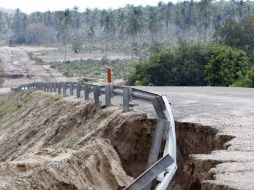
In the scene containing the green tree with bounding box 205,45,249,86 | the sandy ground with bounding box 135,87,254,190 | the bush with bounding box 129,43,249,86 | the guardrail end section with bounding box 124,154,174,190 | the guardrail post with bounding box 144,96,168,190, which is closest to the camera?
the guardrail end section with bounding box 124,154,174,190

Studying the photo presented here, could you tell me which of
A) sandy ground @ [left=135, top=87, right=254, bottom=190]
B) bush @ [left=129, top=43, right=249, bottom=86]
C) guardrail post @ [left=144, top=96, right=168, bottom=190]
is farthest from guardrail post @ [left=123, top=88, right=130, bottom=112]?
bush @ [left=129, top=43, right=249, bottom=86]

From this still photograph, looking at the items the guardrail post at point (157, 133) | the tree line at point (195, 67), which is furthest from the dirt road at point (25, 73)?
the guardrail post at point (157, 133)

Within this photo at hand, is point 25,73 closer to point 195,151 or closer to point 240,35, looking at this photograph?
point 240,35

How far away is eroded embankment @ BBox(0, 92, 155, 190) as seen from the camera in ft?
28.0

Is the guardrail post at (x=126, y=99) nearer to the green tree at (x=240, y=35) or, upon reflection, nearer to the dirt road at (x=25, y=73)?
the green tree at (x=240, y=35)

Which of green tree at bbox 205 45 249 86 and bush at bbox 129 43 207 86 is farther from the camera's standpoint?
bush at bbox 129 43 207 86

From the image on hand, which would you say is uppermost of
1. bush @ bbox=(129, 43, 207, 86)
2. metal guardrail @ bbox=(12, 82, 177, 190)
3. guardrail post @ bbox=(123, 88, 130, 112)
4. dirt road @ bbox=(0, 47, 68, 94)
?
metal guardrail @ bbox=(12, 82, 177, 190)

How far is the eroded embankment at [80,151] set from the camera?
28.0 ft

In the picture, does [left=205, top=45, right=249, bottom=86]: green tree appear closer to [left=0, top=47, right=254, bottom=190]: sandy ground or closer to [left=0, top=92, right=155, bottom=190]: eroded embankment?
[left=0, top=92, right=155, bottom=190]: eroded embankment

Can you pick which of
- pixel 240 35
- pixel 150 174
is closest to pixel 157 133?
pixel 150 174

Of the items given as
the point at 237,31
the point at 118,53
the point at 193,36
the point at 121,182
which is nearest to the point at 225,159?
the point at 121,182

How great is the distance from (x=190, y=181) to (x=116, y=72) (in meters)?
97.3

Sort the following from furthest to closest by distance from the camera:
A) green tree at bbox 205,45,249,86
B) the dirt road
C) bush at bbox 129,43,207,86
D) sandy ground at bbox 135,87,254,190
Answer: the dirt road, bush at bbox 129,43,207,86, green tree at bbox 205,45,249,86, sandy ground at bbox 135,87,254,190

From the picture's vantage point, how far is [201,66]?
51.5m
